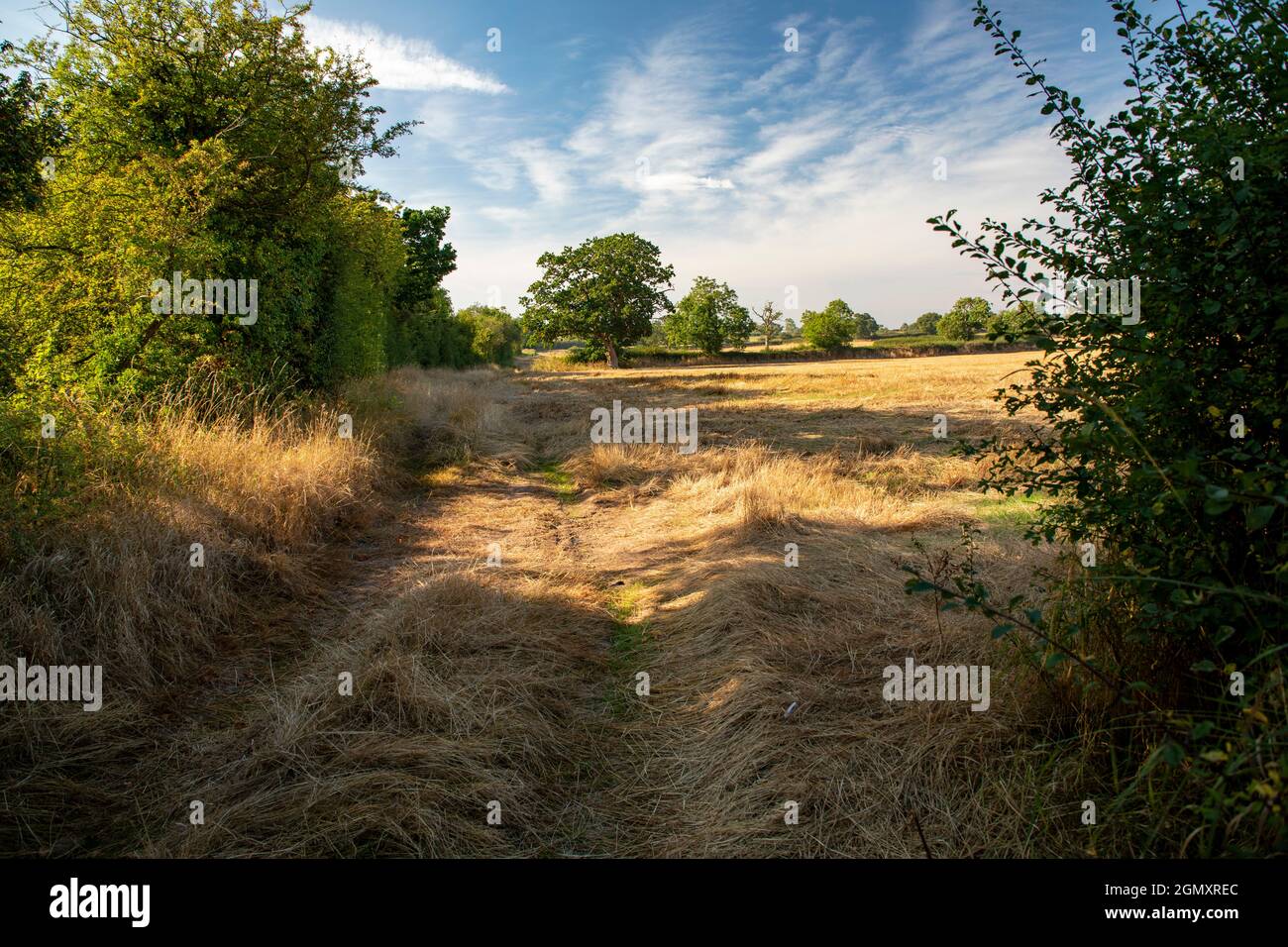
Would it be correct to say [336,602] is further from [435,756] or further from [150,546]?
[435,756]

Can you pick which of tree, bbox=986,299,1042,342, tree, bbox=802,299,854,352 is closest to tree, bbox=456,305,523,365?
tree, bbox=802,299,854,352

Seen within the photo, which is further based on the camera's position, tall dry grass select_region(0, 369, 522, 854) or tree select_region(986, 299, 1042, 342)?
tall dry grass select_region(0, 369, 522, 854)

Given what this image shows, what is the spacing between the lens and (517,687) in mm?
3975

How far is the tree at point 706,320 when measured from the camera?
222 ft

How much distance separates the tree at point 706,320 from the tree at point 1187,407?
65.8m

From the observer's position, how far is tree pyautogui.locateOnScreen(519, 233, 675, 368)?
5772 centimetres

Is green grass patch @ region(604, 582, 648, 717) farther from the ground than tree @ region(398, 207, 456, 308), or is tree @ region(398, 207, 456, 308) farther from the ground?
tree @ region(398, 207, 456, 308)

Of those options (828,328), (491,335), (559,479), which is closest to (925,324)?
(828,328)

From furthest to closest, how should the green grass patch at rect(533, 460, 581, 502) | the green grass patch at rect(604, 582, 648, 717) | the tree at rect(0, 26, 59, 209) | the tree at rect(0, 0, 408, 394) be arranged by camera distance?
the green grass patch at rect(533, 460, 581, 502)
the tree at rect(0, 0, 408, 394)
the tree at rect(0, 26, 59, 209)
the green grass patch at rect(604, 582, 648, 717)

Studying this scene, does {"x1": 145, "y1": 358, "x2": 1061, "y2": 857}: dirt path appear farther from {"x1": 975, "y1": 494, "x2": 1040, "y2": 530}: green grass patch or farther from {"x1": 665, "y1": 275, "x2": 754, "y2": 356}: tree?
{"x1": 665, "y1": 275, "x2": 754, "y2": 356}: tree

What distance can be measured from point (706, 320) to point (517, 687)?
6620 centimetres

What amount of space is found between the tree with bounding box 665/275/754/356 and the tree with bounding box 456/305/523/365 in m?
17.4
